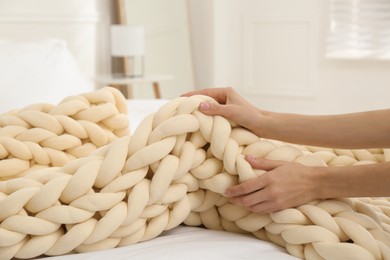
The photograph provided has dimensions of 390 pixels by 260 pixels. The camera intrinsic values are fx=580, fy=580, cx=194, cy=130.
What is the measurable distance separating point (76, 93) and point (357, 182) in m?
1.72

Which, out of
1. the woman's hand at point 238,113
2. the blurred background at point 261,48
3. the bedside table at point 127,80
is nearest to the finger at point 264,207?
the woman's hand at point 238,113

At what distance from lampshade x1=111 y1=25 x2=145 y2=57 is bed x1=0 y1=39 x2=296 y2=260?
1266mm

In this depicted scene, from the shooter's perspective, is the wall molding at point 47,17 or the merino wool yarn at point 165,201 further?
the wall molding at point 47,17

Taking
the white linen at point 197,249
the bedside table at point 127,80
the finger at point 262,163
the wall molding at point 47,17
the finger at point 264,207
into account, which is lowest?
the bedside table at point 127,80

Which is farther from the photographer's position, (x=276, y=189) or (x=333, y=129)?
(x=333, y=129)

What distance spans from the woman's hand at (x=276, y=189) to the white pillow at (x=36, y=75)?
1493 millimetres

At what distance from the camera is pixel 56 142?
3.52ft

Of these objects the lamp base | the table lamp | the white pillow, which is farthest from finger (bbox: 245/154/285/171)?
the lamp base

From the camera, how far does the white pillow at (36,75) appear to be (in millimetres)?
2236

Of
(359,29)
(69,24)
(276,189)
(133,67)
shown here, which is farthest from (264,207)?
(359,29)

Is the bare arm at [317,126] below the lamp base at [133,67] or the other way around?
the other way around

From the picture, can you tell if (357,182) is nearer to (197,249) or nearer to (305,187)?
(305,187)

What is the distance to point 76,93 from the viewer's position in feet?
7.96

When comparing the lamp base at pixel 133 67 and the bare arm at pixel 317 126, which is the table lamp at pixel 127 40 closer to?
the lamp base at pixel 133 67
